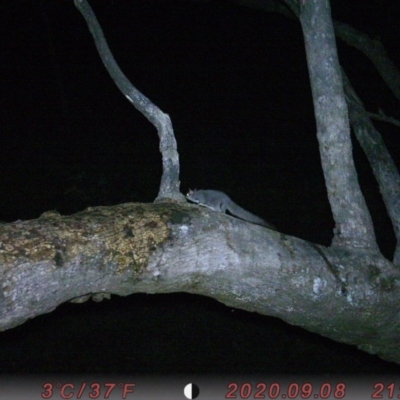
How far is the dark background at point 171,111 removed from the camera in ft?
24.3

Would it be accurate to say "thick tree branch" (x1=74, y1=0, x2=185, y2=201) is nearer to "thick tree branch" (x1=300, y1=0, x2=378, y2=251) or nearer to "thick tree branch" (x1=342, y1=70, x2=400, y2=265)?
"thick tree branch" (x1=300, y1=0, x2=378, y2=251)

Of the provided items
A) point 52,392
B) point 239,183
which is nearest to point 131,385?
point 52,392

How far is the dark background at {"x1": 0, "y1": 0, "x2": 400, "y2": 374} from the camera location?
24.3 feet

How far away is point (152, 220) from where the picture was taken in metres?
1.88

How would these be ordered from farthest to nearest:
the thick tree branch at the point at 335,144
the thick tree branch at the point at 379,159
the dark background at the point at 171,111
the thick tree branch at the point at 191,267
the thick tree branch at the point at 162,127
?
the dark background at the point at 171,111 → the thick tree branch at the point at 379,159 → the thick tree branch at the point at 335,144 → the thick tree branch at the point at 162,127 → the thick tree branch at the point at 191,267

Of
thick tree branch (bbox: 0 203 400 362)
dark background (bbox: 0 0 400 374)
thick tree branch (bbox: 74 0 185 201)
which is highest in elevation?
dark background (bbox: 0 0 400 374)

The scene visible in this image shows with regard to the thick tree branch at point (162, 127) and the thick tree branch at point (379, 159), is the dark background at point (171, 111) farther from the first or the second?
the thick tree branch at point (162, 127)

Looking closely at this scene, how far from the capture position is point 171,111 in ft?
26.7

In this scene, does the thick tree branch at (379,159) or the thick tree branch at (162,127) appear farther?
the thick tree branch at (379,159)

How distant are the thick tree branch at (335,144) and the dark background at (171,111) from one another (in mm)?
4372

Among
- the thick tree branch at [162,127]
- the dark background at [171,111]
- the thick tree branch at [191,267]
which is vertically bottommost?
the thick tree branch at [191,267]

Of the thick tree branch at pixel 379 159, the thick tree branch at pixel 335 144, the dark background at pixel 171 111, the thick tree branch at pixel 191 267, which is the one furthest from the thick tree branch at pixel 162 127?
the dark background at pixel 171 111

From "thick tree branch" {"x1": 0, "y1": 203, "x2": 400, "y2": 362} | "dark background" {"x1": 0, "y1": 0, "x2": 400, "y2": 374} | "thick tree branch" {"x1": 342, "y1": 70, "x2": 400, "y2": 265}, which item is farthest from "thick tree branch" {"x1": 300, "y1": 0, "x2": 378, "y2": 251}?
"dark background" {"x1": 0, "y1": 0, "x2": 400, "y2": 374}

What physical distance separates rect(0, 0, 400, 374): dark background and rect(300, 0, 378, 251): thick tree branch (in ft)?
14.3
